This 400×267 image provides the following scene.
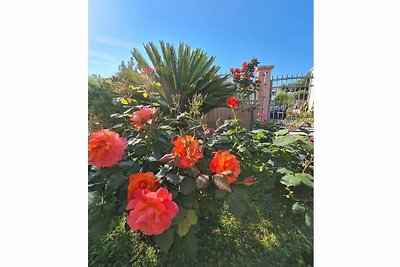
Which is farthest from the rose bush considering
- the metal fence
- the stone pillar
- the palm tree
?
the palm tree

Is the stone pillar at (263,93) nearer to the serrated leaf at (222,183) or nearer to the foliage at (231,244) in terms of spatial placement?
the foliage at (231,244)

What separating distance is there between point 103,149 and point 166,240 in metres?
0.28

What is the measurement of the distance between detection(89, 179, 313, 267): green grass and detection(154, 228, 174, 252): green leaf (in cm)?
17

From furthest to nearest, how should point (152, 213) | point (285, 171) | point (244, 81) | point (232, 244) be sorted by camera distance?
point (244, 81) → point (232, 244) → point (285, 171) → point (152, 213)

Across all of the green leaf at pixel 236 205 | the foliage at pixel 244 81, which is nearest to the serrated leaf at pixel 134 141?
the green leaf at pixel 236 205

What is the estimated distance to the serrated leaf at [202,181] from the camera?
57 cm

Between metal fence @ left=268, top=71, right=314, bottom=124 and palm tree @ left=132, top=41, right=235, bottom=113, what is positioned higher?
palm tree @ left=132, top=41, right=235, bottom=113

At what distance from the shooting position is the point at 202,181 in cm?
58

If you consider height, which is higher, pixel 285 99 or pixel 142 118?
pixel 285 99

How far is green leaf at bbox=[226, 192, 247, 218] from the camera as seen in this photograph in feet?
1.86

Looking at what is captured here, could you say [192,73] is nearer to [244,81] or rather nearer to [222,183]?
[244,81]

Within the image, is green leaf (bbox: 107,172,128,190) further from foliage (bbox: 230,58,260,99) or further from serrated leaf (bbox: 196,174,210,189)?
foliage (bbox: 230,58,260,99)

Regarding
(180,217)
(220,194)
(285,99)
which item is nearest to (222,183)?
(220,194)
